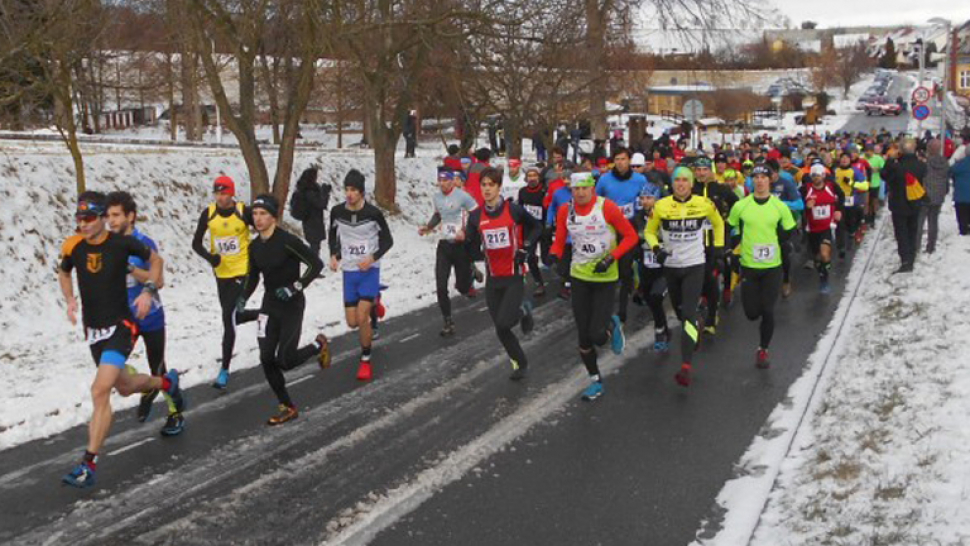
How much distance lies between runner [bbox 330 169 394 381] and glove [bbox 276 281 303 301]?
1.70 metres

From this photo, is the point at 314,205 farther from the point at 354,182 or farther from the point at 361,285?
the point at 354,182

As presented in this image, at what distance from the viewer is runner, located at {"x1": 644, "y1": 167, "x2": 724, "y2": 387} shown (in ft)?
28.3

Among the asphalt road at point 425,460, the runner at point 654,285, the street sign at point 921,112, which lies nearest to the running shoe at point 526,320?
the asphalt road at point 425,460

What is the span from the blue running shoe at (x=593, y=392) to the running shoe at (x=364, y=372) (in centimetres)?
212

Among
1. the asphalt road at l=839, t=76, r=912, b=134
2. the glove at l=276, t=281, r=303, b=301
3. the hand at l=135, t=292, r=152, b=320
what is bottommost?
the glove at l=276, t=281, r=303, b=301

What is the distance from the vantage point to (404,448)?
265 inches

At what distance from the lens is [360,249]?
30.2ft

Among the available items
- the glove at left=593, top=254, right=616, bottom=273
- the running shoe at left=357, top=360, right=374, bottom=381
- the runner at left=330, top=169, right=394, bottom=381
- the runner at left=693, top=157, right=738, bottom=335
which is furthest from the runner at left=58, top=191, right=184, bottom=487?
the runner at left=693, top=157, right=738, bottom=335

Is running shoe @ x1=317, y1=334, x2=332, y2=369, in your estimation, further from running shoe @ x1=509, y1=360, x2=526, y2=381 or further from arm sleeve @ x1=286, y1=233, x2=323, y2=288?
running shoe @ x1=509, y1=360, x2=526, y2=381

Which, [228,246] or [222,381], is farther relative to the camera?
[228,246]

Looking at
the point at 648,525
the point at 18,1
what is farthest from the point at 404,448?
the point at 18,1

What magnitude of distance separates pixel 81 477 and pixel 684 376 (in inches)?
201

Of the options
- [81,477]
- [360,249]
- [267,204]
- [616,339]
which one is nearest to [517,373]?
[616,339]

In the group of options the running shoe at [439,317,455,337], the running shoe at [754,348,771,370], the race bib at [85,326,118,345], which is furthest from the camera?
the running shoe at [439,317,455,337]
